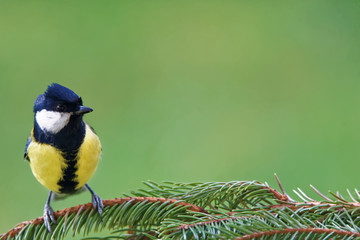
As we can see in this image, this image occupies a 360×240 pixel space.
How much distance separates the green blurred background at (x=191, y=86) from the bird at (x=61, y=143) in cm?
81

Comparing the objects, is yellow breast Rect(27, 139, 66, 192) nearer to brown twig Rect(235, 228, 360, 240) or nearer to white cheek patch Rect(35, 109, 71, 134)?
white cheek patch Rect(35, 109, 71, 134)

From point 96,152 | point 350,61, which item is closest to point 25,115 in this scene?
point 96,152

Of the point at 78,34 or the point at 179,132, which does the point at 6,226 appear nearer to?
the point at 179,132

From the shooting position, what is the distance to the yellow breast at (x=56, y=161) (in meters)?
1.13

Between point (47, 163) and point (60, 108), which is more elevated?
point (60, 108)

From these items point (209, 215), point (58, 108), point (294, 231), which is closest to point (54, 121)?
point (58, 108)

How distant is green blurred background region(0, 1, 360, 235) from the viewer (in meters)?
2.14

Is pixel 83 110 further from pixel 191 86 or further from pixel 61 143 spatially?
pixel 191 86

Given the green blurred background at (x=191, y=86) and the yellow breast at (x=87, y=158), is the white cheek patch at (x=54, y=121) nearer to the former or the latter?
the yellow breast at (x=87, y=158)

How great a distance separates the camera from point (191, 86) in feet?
8.54

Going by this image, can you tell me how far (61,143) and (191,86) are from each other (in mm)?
1508

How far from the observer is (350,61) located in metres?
2.53

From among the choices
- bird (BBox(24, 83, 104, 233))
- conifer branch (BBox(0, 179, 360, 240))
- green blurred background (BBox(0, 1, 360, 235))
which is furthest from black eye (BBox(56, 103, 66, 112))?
green blurred background (BBox(0, 1, 360, 235))

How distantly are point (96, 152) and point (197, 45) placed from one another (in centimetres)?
177
